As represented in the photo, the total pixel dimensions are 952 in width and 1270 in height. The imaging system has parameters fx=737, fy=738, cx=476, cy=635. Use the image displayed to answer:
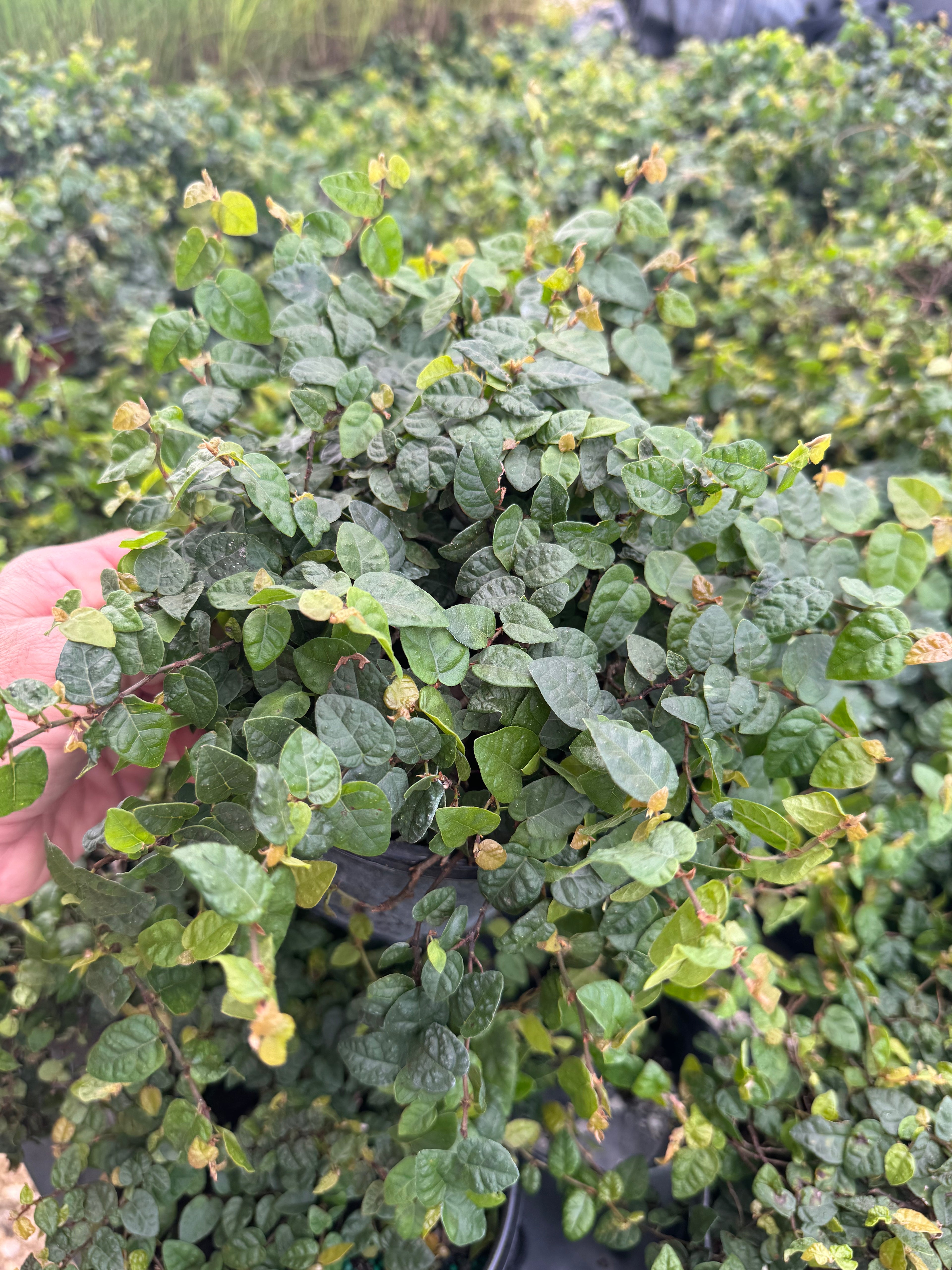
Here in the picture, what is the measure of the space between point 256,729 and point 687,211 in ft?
7.18

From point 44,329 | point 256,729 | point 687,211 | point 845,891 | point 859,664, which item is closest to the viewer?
point 256,729

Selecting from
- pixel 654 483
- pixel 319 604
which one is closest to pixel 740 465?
pixel 654 483

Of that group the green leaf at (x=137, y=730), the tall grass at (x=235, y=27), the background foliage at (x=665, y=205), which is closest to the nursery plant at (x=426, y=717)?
the green leaf at (x=137, y=730)

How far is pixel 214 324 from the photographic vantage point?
81 cm

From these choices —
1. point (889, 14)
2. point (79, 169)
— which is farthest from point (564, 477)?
point (889, 14)

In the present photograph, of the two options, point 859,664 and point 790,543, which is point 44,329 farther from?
point 859,664

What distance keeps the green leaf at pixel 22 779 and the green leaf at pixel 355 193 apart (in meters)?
0.65

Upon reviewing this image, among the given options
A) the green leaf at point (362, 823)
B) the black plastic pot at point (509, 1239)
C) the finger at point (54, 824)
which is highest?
the green leaf at point (362, 823)

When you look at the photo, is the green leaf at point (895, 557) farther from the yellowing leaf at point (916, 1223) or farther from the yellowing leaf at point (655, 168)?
the yellowing leaf at point (916, 1223)

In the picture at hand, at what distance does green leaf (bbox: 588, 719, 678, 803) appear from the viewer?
59 cm

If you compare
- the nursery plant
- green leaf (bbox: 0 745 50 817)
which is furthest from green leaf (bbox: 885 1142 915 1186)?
green leaf (bbox: 0 745 50 817)

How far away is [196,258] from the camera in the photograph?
805 millimetres

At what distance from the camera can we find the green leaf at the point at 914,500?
34.3 inches

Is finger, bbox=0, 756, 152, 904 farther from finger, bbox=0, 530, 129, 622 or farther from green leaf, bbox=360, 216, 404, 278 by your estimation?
green leaf, bbox=360, 216, 404, 278
